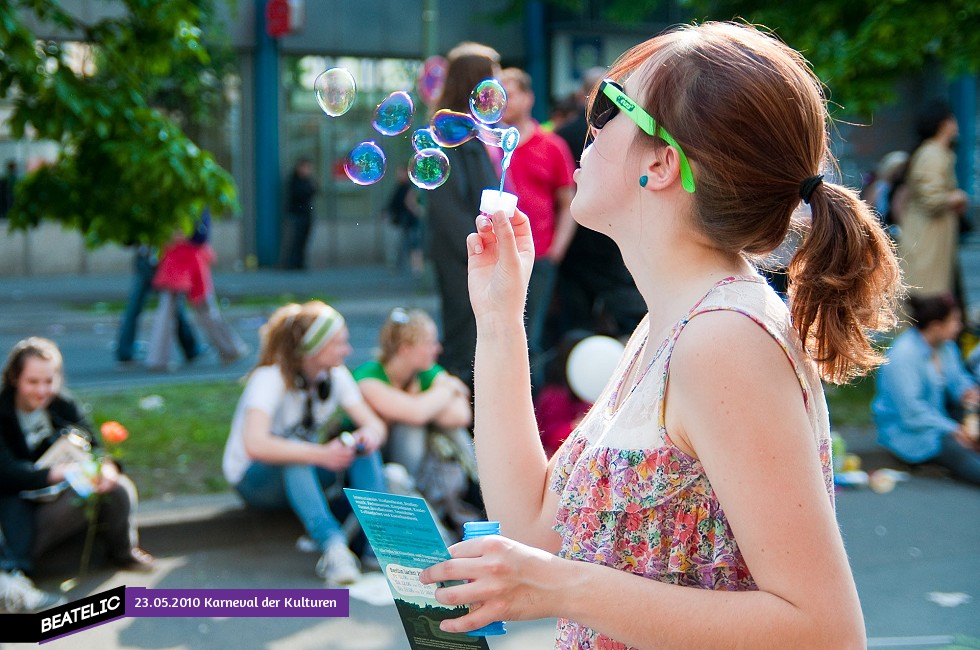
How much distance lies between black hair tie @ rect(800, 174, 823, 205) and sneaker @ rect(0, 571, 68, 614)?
3.79 m

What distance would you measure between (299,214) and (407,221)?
1770mm

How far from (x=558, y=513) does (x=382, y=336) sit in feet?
12.8

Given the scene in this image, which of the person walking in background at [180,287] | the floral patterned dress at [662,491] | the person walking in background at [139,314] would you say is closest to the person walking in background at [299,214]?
the person walking in background at [139,314]

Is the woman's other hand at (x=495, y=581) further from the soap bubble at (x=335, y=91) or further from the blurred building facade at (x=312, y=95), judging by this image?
the blurred building facade at (x=312, y=95)

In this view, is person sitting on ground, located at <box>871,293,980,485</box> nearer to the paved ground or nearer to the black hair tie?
the paved ground

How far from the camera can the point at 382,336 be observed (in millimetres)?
5473

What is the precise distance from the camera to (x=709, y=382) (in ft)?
4.48

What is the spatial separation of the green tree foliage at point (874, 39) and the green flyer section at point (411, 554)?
22.1 ft

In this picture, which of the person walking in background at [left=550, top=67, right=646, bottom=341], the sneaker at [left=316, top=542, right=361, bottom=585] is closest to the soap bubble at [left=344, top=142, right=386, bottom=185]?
the sneaker at [left=316, top=542, right=361, bottom=585]

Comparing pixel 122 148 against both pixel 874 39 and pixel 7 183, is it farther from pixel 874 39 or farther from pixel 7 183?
pixel 7 183

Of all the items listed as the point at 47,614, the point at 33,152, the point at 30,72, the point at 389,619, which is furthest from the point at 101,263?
the point at 47,614

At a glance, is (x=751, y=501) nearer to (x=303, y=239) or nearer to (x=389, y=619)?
(x=389, y=619)

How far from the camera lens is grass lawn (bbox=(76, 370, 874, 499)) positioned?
→ 236 inches

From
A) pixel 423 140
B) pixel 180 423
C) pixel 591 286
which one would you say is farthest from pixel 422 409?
pixel 423 140
